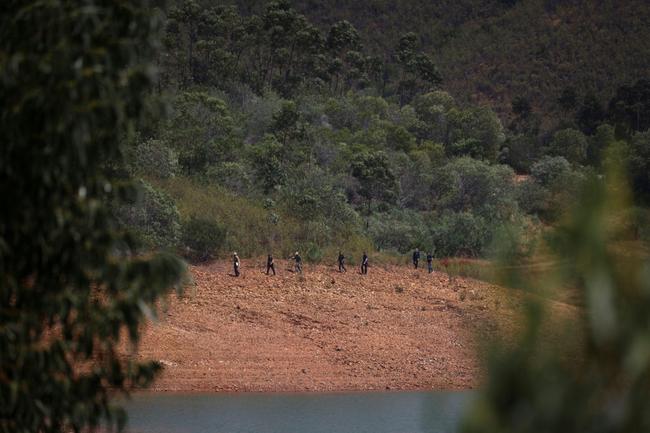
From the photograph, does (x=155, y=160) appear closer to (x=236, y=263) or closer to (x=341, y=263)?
(x=236, y=263)

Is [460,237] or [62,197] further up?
[62,197]

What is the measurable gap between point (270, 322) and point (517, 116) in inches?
2228

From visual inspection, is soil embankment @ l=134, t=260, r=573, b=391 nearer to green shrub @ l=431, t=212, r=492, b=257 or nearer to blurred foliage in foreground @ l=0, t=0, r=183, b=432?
green shrub @ l=431, t=212, r=492, b=257

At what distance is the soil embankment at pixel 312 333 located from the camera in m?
28.4

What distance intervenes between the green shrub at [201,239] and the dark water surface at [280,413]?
1021 centimetres

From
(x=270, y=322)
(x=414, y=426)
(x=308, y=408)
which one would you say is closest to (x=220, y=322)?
(x=270, y=322)

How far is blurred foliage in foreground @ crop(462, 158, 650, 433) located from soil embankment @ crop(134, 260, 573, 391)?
20.6m

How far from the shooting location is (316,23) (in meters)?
104

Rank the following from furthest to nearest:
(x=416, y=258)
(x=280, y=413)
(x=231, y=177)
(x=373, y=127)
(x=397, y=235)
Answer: (x=373, y=127) < (x=231, y=177) < (x=397, y=235) < (x=416, y=258) < (x=280, y=413)

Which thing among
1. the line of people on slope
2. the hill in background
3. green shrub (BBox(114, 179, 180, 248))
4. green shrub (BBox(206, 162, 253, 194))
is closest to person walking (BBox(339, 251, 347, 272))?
the line of people on slope

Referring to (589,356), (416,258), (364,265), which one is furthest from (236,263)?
(589,356)

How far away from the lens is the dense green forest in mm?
41562

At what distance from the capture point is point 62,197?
7.39 metres

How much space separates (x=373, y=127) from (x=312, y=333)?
1335 inches
